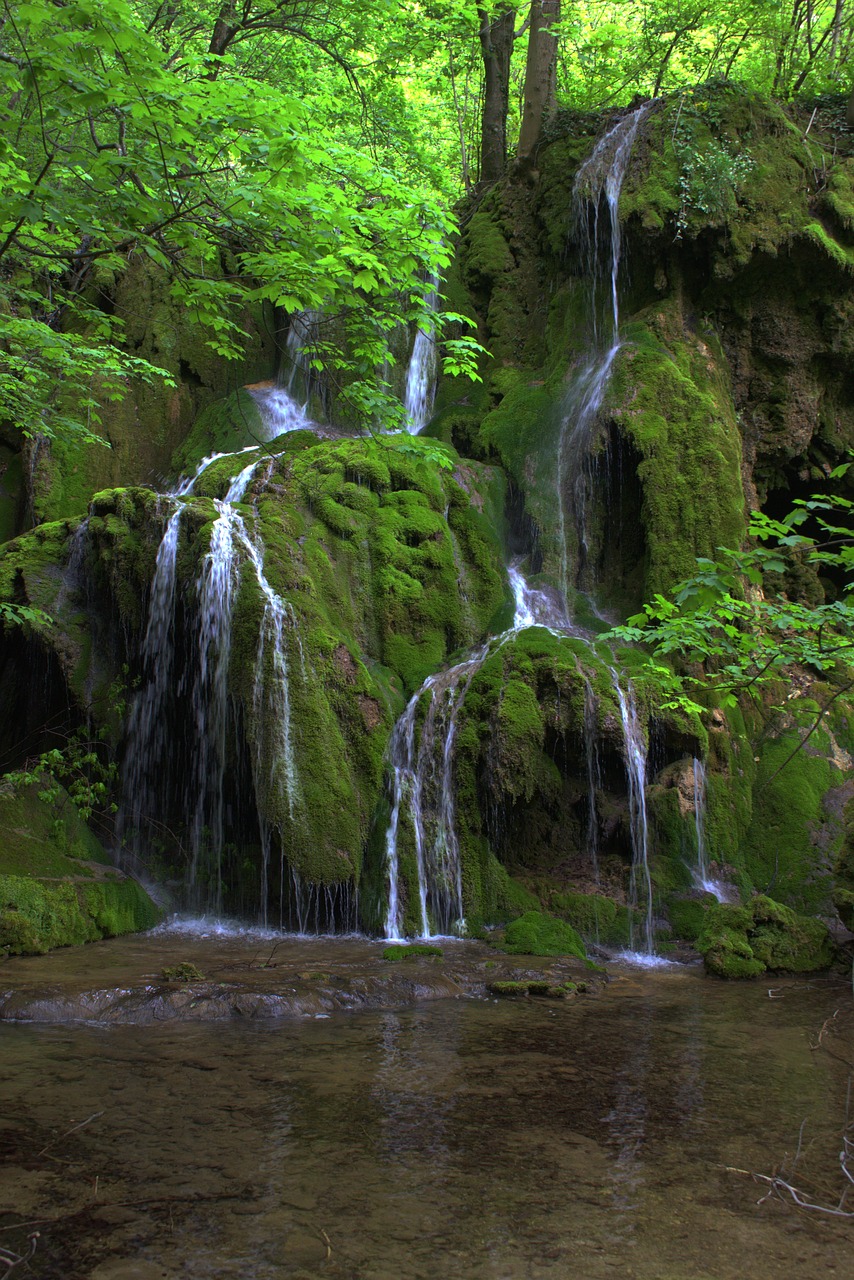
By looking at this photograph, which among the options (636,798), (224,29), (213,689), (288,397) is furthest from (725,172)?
(213,689)

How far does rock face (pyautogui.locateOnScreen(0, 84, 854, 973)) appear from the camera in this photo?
30.1 feet

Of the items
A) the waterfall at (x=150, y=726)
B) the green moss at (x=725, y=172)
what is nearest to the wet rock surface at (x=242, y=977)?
the waterfall at (x=150, y=726)

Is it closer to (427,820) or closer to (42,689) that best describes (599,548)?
(427,820)

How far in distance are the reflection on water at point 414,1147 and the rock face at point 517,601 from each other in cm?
316

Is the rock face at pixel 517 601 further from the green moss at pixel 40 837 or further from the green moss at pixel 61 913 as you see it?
the green moss at pixel 61 913

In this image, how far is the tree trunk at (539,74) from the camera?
16141mm

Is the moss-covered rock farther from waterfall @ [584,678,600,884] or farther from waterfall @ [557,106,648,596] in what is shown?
waterfall @ [557,106,648,596]

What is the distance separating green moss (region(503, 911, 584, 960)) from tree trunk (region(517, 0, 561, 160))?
1412cm

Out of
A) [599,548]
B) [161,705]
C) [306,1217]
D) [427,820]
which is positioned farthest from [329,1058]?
[599,548]

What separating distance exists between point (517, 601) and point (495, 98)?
12639mm

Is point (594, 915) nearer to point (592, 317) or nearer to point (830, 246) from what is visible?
point (592, 317)

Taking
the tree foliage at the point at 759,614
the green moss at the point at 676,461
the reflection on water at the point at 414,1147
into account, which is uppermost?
the green moss at the point at 676,461

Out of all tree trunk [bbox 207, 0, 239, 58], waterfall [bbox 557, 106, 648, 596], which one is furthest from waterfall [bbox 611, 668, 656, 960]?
tree trunk [bbox 207, 0, 239, 58]

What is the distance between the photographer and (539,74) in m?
16.3
